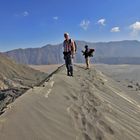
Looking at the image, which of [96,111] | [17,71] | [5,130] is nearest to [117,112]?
[96,111]

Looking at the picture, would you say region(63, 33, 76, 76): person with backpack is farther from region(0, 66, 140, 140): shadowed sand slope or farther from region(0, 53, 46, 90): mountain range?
region(0, 53, 46, 90): mountain range

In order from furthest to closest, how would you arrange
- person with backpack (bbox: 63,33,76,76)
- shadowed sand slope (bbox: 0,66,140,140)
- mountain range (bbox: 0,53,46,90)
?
mountain range (bbox: 0,53,46,90), person with backpack (bbox: 63,33,76,76), shadowed sand slope (bbox: 0,66,140,140)

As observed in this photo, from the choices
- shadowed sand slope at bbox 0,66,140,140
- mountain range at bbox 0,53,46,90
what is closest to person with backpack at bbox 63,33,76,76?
shadowed sand slope at bbox 0,66,140,140

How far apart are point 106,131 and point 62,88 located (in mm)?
3095

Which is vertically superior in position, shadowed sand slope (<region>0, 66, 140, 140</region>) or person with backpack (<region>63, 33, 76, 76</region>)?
person with backpack (<region>63, 33, 76, 76</region>)

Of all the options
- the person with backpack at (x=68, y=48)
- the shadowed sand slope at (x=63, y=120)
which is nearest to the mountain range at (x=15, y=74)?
the person with backpack at (x=68, y=48)

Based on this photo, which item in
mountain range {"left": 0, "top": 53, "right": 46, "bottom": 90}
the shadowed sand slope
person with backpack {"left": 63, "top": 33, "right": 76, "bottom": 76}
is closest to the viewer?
the shadowed sand slope

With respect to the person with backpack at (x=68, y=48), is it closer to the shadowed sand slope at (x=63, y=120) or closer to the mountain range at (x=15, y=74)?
the shadowed sand slope at (x=63, y=120)

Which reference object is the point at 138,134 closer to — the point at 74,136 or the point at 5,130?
the point at 74,136

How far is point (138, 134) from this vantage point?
6.27 m

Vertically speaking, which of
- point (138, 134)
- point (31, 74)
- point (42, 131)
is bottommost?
point (31, 74)

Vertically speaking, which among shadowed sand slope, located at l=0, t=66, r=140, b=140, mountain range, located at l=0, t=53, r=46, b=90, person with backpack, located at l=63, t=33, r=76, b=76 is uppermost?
person with backpack, located at l=63, t=33, r=76, b=76

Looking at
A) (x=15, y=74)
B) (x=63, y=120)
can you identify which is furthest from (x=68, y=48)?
(x=15, y=74)

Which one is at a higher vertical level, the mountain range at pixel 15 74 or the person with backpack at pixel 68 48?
the person with backpack at pixel 68 48
